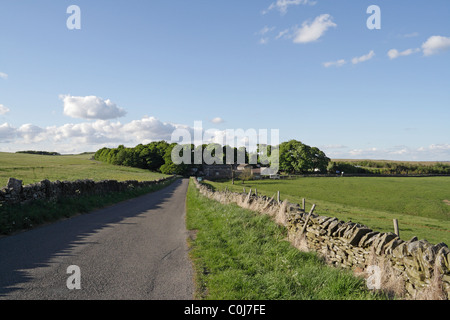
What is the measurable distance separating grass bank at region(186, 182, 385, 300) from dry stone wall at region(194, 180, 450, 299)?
520 mm

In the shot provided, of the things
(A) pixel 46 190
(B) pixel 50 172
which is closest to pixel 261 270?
(A) pixel 46 190

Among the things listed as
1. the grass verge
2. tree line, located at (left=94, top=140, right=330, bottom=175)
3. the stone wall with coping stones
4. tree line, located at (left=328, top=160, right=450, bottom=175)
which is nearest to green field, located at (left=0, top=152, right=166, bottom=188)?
the stone wall with coping stones

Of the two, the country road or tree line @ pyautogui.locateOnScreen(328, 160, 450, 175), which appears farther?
tree line @ pyautogui.locateOnScreen(328, 160, 450, 175)

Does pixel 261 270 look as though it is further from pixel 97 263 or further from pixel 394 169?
pixel 394 169

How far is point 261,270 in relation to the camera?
288 inches

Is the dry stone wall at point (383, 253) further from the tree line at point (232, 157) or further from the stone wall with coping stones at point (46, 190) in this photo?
the tree line at point (232, 157)

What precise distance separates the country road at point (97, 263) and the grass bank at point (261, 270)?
2.04 feet

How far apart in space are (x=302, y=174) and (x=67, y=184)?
9612 centimetres

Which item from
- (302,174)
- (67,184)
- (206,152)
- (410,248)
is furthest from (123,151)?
(410,248)

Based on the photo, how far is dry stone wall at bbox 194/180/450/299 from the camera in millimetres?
5387

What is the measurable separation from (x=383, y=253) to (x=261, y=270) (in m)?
3.11

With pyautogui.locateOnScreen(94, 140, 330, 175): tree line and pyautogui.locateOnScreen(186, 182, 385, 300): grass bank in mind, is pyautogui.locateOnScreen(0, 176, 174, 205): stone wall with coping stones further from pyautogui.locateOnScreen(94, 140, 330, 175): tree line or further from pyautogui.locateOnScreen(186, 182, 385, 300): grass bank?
pyautogui.locateOnScreen(94, 140, 330, 175): tree line

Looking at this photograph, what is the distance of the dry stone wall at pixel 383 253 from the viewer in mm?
5387
